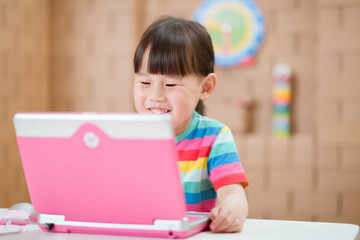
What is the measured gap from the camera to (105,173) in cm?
78

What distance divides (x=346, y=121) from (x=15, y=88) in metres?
2.02

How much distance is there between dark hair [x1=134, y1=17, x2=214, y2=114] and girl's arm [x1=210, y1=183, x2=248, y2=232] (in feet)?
1.01

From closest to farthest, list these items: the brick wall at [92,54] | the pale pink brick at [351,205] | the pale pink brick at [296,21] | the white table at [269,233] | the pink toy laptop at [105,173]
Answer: the pink toy laptop at [105,173] < the white table at [269,233] < the pale pink brick at [351,205] < the pale pink brick at [296,21] < the brick wall at [92,54]

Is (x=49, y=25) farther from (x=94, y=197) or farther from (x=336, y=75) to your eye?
(x=94, y=197)

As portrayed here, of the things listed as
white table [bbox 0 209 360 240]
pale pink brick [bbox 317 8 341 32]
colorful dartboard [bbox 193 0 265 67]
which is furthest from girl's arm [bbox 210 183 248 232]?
colorful dartboard [bbox 193 0 265 67]

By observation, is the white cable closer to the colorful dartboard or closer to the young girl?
the young girl

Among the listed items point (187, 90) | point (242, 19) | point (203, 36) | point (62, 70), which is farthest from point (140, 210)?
point (62, 70)

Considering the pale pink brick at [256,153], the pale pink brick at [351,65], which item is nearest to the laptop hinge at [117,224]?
the pale pink brick at [256,153]

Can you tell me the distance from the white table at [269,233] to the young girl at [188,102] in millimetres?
151

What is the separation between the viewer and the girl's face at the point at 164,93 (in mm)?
1128

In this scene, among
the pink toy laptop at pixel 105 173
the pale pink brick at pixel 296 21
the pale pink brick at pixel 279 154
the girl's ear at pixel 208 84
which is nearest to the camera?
the pink toy laptop at pixel 105 173

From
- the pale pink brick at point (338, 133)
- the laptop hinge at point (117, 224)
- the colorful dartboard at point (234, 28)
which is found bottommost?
the pale pink brick at point (338, 133)

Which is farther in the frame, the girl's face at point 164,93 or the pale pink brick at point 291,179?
the pale pink brick at point 291,179

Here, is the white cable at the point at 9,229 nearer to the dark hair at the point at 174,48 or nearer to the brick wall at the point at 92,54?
the dark hair at the point at 174,48
